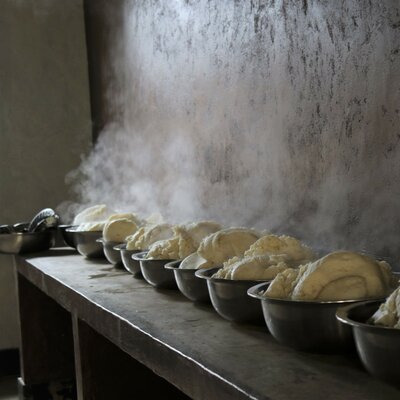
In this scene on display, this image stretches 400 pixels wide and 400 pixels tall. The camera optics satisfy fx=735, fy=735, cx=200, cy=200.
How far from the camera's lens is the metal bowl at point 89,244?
12.5 feet

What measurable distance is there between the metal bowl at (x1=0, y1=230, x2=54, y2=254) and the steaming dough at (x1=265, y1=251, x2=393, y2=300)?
9.30ft

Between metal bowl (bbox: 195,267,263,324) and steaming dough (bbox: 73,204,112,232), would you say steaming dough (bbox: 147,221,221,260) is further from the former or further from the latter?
steaming dough (bbox: 73,204,112,232)

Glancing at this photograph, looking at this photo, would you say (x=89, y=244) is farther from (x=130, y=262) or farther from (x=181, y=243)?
(x=181, y=243)

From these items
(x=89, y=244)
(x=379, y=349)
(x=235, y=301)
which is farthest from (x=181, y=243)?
(x=379, y=349)

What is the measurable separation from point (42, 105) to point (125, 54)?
1156 millimetres

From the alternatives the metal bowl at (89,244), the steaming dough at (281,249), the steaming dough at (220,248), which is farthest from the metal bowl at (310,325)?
the metal bowl at (89,244)

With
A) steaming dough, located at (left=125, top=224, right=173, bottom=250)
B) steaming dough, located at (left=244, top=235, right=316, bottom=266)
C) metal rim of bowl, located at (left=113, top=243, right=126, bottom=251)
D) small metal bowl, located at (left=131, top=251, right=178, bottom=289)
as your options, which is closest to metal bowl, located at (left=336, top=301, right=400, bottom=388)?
steaming dough, located at (left=244, top=235, right=316, bottom=266)

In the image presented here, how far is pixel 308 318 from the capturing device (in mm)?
1601

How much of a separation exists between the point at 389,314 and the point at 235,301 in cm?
59

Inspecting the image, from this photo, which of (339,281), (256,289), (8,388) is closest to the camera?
(339,281)

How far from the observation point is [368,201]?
2.55 meters

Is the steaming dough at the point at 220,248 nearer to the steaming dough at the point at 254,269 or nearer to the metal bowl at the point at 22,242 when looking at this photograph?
the steaming dough at the point at 254,269

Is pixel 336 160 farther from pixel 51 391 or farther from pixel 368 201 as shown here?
pixel 51 391

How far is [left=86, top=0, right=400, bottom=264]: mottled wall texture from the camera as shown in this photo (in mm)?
2486
